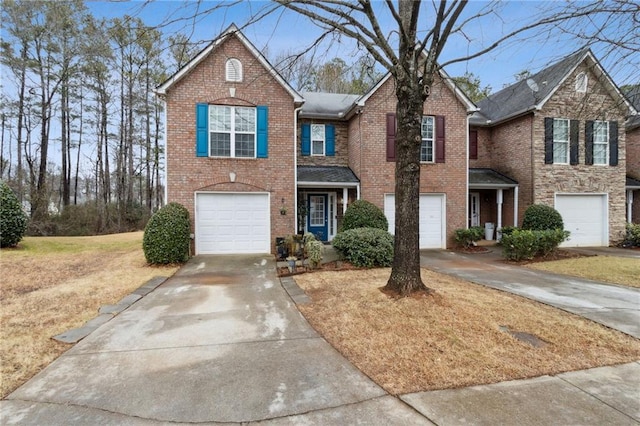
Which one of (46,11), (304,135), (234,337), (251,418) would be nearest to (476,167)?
(304,135)

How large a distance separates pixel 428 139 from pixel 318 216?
5.48m

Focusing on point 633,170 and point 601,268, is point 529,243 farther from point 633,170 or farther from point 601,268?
point 633,170

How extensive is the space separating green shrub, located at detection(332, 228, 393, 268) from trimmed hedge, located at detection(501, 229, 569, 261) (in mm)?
4272

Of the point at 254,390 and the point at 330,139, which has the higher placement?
the point at 330,139

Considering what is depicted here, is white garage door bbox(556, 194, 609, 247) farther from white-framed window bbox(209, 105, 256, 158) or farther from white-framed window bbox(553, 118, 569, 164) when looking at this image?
white-framed window bbox(209, 105, 256, 158)

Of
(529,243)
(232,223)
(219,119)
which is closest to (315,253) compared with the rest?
(232,223)

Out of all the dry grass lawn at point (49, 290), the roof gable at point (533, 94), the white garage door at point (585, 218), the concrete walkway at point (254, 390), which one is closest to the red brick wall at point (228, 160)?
the dry grass lawn at point (49, 290)

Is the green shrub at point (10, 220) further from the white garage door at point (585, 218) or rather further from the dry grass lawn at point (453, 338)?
the white garage door at point (585, 218)

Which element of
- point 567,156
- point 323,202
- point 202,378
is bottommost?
point 202,378

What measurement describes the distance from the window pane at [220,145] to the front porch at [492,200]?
974cm

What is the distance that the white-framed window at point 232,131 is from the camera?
36.9ft

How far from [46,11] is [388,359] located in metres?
27.6

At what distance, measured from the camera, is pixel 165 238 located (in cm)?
921

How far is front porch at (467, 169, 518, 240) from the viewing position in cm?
1402
